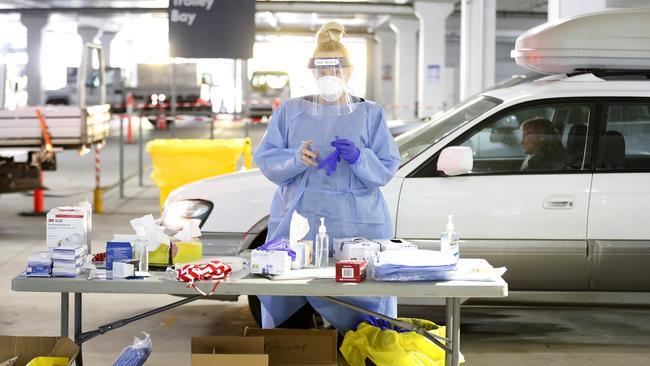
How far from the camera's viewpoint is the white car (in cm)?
613

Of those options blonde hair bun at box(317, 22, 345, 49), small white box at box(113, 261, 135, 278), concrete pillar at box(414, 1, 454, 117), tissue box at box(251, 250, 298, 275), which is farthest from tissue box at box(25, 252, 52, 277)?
concrete pillar at box(414, 1, 454, 117)

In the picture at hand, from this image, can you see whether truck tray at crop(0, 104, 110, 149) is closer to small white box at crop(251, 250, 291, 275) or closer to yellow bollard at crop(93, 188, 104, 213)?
yellow bollard at crop(93, 188, 104, 213)

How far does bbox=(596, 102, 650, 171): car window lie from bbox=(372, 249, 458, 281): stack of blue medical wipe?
7.82 feet

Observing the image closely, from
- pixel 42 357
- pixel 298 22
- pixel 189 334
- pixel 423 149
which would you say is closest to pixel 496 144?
pixel 423 149

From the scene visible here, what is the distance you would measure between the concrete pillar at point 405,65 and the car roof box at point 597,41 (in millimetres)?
29010

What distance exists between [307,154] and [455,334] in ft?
3.46

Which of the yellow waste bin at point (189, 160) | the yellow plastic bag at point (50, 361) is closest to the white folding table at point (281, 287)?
the yellow plastic bag at point (50, 361)

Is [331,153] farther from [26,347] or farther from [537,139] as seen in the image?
[537,139]

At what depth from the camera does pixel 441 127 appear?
6.60 meters

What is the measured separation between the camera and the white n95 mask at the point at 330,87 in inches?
189

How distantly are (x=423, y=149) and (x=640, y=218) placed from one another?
1346 millimetres

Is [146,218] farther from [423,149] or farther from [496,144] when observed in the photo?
[496,144]

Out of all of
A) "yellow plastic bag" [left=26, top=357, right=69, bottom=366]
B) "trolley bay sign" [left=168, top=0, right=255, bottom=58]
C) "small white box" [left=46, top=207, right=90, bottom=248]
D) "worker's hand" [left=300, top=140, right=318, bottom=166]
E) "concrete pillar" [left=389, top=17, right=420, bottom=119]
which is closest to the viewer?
"yellow plastic bag" [left=26, top=357, right=69, bottom=366]

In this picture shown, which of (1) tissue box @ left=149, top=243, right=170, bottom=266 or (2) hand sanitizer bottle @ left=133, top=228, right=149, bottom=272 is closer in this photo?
(2) hand sanitizer bottle @ left=133, top=228, right=149, bottom=272
